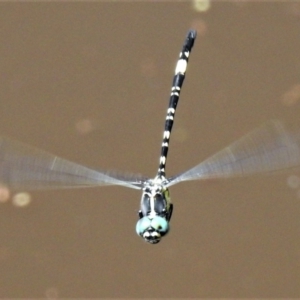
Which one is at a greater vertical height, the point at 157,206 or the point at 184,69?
the point at 184,69

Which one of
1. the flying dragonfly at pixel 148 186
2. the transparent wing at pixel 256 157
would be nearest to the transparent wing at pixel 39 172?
the flying dragonfly at pixel 148 186

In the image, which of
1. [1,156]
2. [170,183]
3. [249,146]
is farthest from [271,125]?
[1,156]

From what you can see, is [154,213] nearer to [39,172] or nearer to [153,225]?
[153,225]

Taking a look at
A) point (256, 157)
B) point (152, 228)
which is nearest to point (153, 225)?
point (152, 228)

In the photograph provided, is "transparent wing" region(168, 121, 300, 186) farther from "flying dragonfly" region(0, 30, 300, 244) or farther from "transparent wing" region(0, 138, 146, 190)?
"transparent wing" region(0, 138, 146, 190)

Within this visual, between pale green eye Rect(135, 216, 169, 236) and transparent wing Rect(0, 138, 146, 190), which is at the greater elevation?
transparent wing Rect(0, 138, 146, 190)

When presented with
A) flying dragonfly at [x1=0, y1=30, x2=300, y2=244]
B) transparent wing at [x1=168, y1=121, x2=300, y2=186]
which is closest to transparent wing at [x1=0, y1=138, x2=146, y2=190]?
flying dragonfly at [x1=0, y1=30, x2=300, y2=244]

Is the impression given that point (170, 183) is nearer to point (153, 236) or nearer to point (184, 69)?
point (153, 236)

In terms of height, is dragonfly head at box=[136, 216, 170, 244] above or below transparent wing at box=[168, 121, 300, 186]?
below
